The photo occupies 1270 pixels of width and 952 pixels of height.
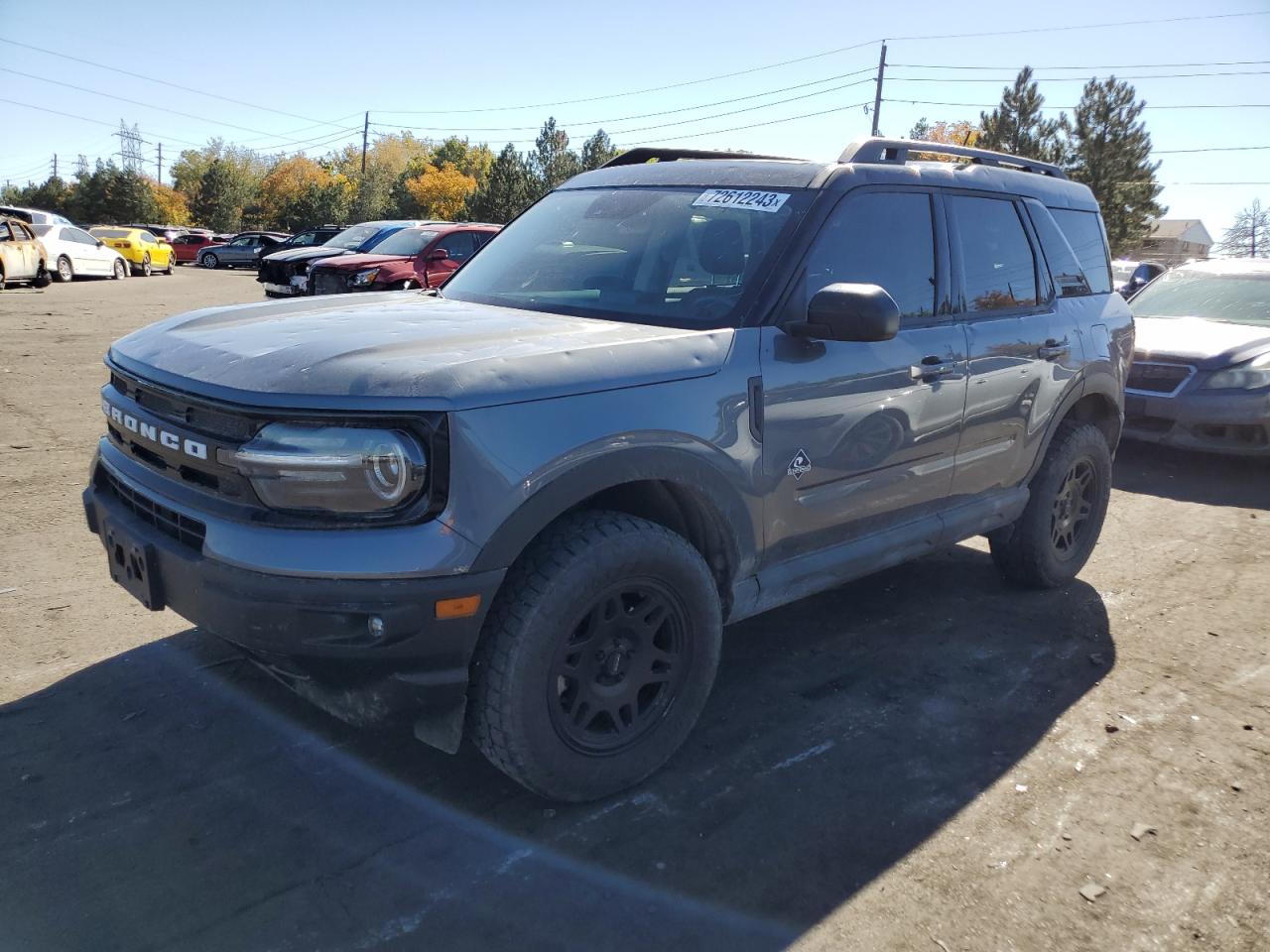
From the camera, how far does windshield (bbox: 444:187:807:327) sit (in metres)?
3.32

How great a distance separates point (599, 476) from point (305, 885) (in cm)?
130

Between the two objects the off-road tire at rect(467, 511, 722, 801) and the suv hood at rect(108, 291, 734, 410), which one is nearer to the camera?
the suv hood at rect(108, 291, 734, 410)

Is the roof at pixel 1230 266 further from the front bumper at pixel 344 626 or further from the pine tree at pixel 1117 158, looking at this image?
the pine tree at pixel 1117 158

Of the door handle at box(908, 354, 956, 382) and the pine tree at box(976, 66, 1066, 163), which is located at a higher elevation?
the pine tree at box(976, 66, 1066, 163)

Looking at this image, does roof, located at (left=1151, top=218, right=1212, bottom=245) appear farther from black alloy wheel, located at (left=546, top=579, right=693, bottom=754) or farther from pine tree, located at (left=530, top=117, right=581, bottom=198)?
black alloy wheel, located at (left=546, top=579, right=693, bottom=754)

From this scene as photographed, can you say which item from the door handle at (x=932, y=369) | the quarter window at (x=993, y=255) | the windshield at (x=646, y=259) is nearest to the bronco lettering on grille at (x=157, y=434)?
the windshield at (x=646, y=259)

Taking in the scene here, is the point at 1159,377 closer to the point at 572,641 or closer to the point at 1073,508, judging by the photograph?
the point at 1073,508

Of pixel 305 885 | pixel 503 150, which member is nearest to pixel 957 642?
pixel 305 885

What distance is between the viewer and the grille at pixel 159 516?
259 cm

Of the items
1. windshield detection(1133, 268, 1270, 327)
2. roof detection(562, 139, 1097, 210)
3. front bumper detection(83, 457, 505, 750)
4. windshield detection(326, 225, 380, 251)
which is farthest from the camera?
windshield detection(326, 225, 380, 251)

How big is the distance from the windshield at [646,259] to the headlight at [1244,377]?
18.7 ft

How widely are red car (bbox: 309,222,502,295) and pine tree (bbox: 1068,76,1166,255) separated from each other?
46.4 m

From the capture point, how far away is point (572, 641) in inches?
109

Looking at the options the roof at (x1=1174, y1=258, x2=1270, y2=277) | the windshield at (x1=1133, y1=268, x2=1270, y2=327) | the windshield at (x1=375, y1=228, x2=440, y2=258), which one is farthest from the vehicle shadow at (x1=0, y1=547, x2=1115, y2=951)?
the windshield at (x1=375, y1=228, x2=440, y2=258)
